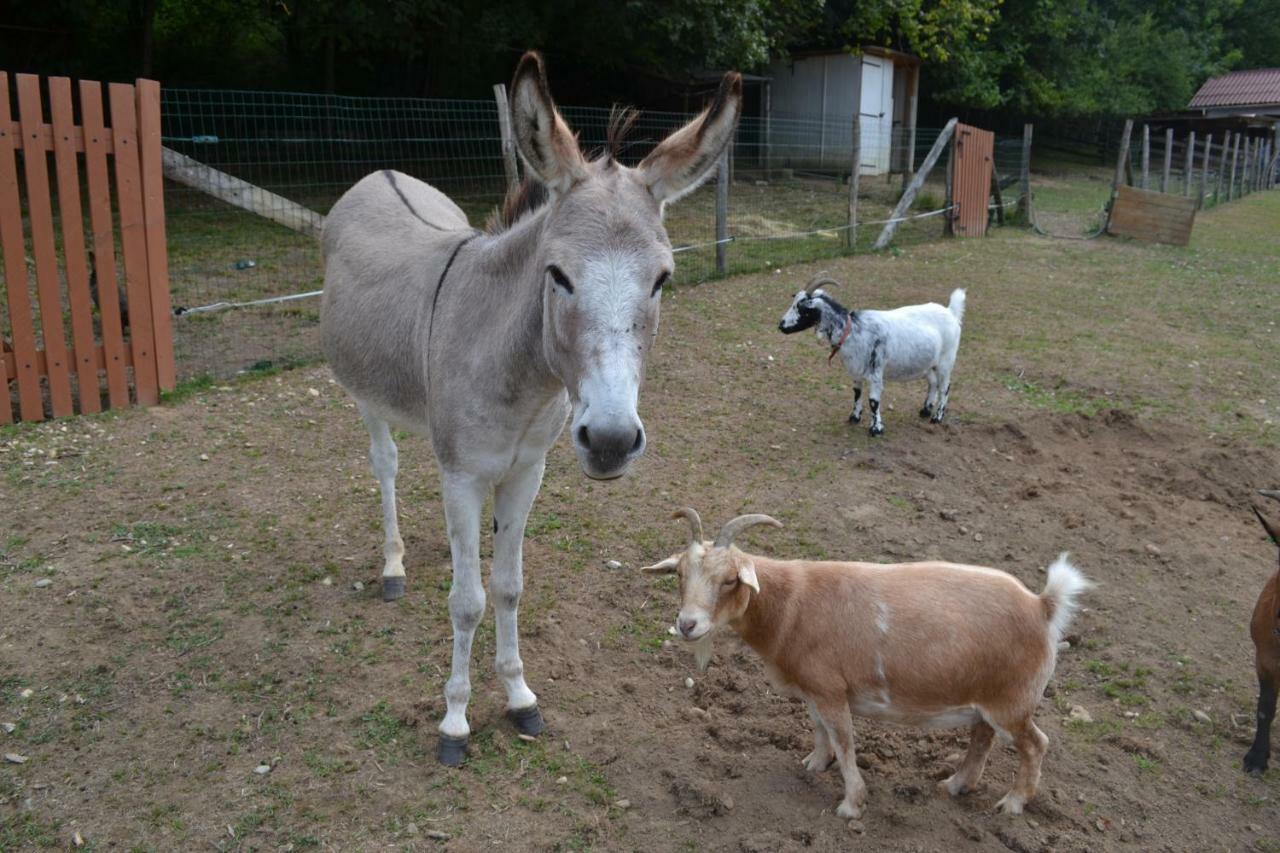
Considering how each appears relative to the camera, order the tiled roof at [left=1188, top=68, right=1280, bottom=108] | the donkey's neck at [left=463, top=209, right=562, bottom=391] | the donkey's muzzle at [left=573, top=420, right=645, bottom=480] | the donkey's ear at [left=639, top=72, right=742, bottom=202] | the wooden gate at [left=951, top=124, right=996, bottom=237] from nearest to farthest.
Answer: the donkey's muzzle at [left=573, top=420, right=645, bottom=480] → the donkey's ear at [left=639, top=72, right=742, bottom=202] → the donkey's neck at [left=463, top=209, right=562, bottom=391] → the wooden gate at [left=951, top=124, right=996, bottom=237] → the tiled roof at [left=1188, top=68, right=1280, bottom=108]

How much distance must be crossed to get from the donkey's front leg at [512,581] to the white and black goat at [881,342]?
12.6ft

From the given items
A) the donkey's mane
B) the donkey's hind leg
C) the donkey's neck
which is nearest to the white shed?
the donkey's hind leg

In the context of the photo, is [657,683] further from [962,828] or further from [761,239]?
[761,239]

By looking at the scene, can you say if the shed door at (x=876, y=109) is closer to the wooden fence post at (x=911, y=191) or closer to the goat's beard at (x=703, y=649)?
the wooden fence post at (x=911, y=191)

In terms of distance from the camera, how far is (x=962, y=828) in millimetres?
3000

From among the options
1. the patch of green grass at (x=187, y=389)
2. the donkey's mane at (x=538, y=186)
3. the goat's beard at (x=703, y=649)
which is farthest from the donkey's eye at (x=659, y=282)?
the patch of green grass at (x=187, y=389)

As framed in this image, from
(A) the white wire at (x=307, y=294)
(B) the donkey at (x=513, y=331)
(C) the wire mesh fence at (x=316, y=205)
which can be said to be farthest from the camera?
(C) the wire mesh fence at (x=316, y=205)

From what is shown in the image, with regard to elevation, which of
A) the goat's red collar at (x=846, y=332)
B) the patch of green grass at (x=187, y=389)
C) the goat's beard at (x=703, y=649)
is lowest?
the goat's beard at (x=703, y=649)

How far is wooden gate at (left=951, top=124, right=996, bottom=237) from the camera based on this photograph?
1559cm

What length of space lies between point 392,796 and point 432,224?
109 inches

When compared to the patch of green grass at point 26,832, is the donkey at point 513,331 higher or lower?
higher

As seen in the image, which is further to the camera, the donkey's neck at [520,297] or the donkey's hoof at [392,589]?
the donkey's hoof at [392,589]

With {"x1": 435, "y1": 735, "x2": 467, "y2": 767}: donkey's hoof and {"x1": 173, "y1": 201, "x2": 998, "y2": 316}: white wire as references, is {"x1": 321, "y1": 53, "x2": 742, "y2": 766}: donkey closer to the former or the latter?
{"x1": 435, "y1": 735, "x2": 467, "y2": 767}: donkey's hoof

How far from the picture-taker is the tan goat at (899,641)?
3.01 metres
